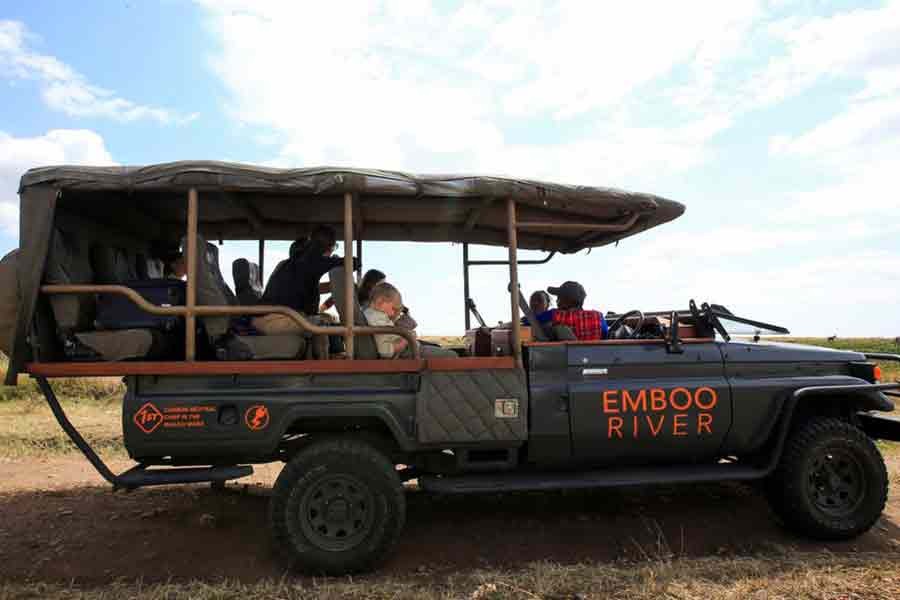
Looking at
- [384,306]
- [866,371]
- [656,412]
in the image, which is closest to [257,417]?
[384,306]

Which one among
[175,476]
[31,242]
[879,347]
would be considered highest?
[31,242]

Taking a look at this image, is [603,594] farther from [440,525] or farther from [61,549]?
[61,549]

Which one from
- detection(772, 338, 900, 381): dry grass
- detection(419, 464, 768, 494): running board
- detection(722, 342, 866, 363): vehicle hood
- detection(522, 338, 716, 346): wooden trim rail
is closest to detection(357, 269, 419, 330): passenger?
detection(522, 338, 716, 346): wooden trim rail

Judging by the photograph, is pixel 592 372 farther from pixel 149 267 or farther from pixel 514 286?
pixel 149 267

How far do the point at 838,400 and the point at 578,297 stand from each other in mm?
2180

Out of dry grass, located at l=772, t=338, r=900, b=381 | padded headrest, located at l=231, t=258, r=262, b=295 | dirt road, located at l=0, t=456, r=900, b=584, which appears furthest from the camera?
dry grass, located at l=772, t=338, r=900, b=381

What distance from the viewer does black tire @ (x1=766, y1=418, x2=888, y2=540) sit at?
14.3ft

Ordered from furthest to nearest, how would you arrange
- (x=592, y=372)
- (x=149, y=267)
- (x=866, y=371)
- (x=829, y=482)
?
(x=149, y=267)
(x=866, y=371)
(x=829, y=482)
(x=592, y=372)

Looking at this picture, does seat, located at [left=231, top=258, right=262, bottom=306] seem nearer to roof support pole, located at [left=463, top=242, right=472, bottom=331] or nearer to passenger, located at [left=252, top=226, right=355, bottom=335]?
passenger, located at [left=252, top=226, right=355, bottom=335]

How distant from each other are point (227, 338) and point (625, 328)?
3.15 meters

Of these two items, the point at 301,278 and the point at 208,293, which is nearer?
the point at 208,293

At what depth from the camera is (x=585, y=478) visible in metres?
4.18

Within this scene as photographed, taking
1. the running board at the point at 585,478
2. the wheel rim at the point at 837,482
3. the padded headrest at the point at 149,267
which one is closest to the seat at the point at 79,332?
the padded headrest at the point at 149,267

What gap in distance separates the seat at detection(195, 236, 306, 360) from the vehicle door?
6.60 feet
